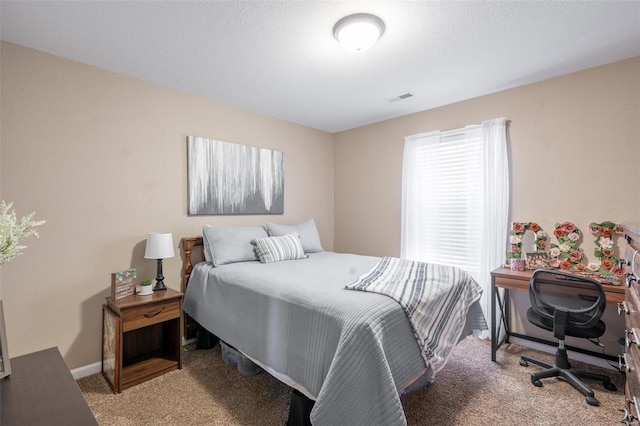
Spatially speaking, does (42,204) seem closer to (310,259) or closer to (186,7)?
(186,7)

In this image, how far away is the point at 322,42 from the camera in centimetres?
212

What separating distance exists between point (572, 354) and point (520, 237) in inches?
43.1

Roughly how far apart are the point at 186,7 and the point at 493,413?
10.4ft

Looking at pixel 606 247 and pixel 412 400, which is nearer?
pixel 412 400

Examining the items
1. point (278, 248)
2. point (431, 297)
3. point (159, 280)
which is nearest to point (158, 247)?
point (159, 280)

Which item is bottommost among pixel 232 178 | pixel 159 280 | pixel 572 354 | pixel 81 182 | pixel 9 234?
pixel 572 354

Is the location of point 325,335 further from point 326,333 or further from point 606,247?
point 606,247

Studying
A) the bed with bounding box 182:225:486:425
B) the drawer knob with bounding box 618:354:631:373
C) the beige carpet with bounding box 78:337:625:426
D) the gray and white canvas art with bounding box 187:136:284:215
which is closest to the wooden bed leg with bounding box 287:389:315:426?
the bed with bounding box 182:225:486:425

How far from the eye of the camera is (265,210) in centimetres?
368

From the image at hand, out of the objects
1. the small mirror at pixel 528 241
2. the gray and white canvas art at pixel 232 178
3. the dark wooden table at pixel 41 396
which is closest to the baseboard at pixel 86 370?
the dark wooden table at pixel 41 396

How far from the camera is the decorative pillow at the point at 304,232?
3.35 metres

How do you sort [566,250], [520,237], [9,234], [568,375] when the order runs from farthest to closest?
[520,237], [566,250], [568,375], [9,234]

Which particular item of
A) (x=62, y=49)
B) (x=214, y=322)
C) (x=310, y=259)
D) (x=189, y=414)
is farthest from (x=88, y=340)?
(x=62, y=49)

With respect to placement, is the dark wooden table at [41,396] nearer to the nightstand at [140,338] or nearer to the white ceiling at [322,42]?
the nightstand at [140,338]
